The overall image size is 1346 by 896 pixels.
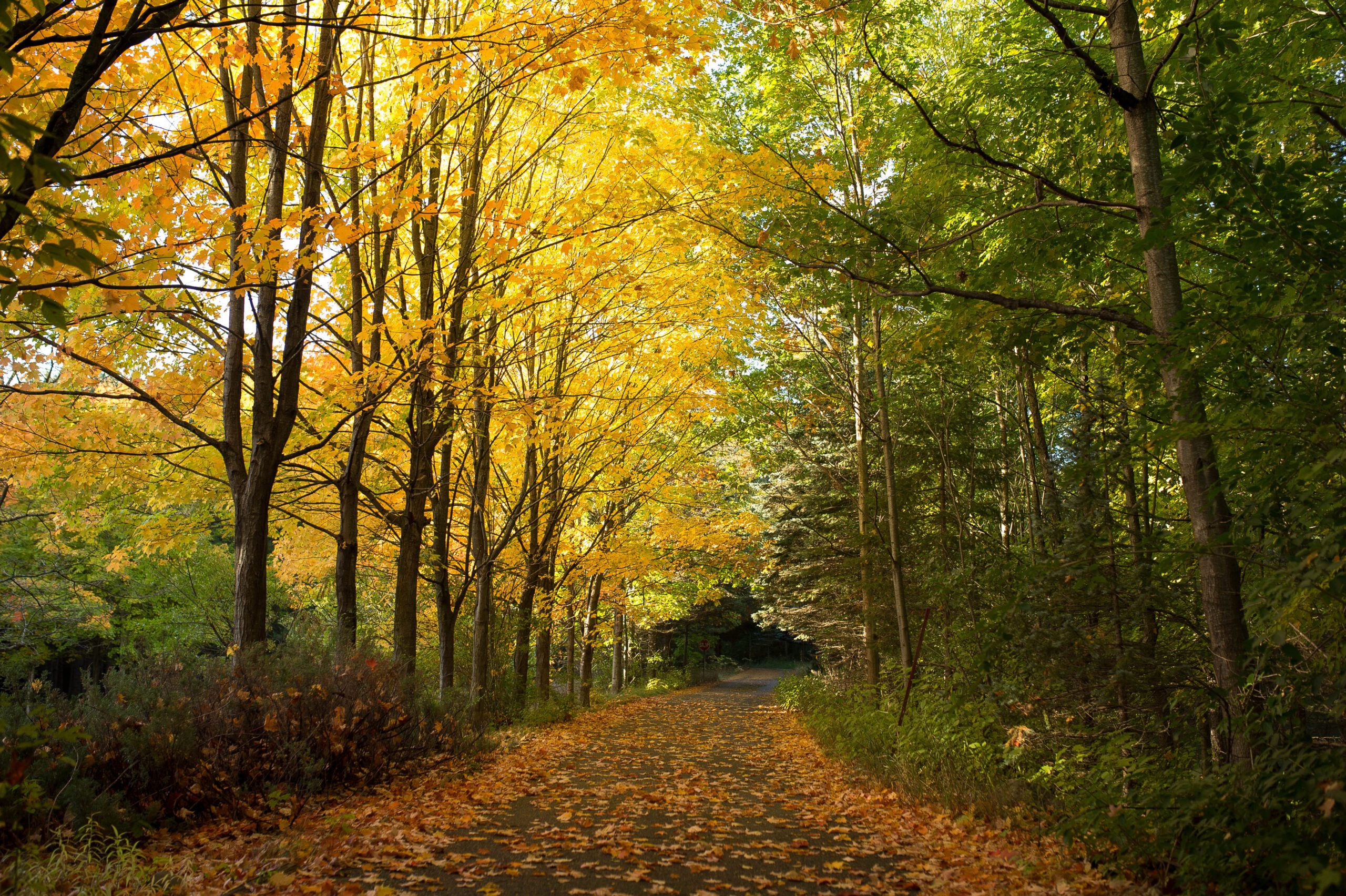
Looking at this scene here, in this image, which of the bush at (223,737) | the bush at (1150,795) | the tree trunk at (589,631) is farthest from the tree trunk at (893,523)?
the tree trunk at (589,631)

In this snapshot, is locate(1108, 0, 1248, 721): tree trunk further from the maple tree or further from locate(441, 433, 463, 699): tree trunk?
locate(441, 433, 463, 699): tree trunk

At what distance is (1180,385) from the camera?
3.85 metres

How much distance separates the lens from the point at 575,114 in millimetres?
8789

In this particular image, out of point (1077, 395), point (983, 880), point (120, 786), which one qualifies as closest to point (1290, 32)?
point (1077, 395)

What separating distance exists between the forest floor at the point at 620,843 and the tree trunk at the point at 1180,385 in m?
1.58

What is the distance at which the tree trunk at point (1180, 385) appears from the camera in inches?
154

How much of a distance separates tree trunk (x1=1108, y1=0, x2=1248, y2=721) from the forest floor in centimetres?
158

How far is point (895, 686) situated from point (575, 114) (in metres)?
8.92

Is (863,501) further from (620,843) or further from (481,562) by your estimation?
(620,843)

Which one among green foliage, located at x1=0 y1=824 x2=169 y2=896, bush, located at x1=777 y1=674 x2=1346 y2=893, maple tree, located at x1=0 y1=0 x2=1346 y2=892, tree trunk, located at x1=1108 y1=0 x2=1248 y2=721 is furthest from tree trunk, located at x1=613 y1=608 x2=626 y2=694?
tree trunk, located at x1=1108 y1=0 x2=1248 y2=721

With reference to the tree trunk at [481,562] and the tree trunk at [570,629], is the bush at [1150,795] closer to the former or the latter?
the tree trunk at [481,562]

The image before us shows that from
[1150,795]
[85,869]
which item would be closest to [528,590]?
[85,869]

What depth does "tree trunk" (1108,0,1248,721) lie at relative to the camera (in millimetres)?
3924

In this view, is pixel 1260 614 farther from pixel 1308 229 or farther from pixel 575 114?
pixel 575 114
